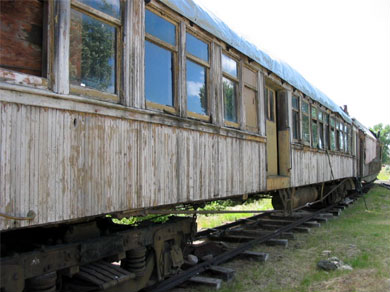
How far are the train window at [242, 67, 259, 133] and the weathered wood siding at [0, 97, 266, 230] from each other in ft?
5.10

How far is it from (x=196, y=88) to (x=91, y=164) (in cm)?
202

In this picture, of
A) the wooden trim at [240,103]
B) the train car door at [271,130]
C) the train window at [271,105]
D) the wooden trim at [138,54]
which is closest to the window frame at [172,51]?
the wooden trim at [138,54]

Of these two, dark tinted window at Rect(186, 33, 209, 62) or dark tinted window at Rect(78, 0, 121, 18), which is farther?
dark tinted window at Rect(186, 33, 209, 62)

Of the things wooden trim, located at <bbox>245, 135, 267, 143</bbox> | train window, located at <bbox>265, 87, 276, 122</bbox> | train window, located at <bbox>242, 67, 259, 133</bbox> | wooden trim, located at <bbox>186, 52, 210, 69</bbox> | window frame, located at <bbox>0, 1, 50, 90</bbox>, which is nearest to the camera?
window frame, located at <bbox>0, 1, 50, 90</bbox>

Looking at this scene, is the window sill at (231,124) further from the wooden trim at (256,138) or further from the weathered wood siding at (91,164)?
the weathered wood siding at (91,164)

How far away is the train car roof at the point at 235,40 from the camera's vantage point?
418 centimetres

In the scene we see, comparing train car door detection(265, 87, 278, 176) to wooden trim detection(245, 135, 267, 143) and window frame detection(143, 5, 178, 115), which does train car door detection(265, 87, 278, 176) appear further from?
window frame detection(143, 5, 178, 115)

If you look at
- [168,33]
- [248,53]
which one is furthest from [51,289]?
[248,53]

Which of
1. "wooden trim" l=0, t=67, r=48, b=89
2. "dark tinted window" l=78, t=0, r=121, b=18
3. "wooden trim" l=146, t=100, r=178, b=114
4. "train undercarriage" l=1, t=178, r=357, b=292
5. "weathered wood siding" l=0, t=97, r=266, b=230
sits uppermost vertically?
"dark tinted window" l=78, t=0, r=121, b=18

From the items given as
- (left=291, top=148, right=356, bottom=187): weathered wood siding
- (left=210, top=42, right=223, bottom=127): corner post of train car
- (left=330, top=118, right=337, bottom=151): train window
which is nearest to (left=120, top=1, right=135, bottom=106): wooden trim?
(left=210, top=42, right=223, bottom=127): corner post of train car

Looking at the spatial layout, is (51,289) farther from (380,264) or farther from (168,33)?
(380,264)

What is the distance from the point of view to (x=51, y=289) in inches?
112

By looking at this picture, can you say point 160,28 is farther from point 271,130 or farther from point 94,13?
point 271,130

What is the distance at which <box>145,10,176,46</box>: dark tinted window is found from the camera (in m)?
3.71
